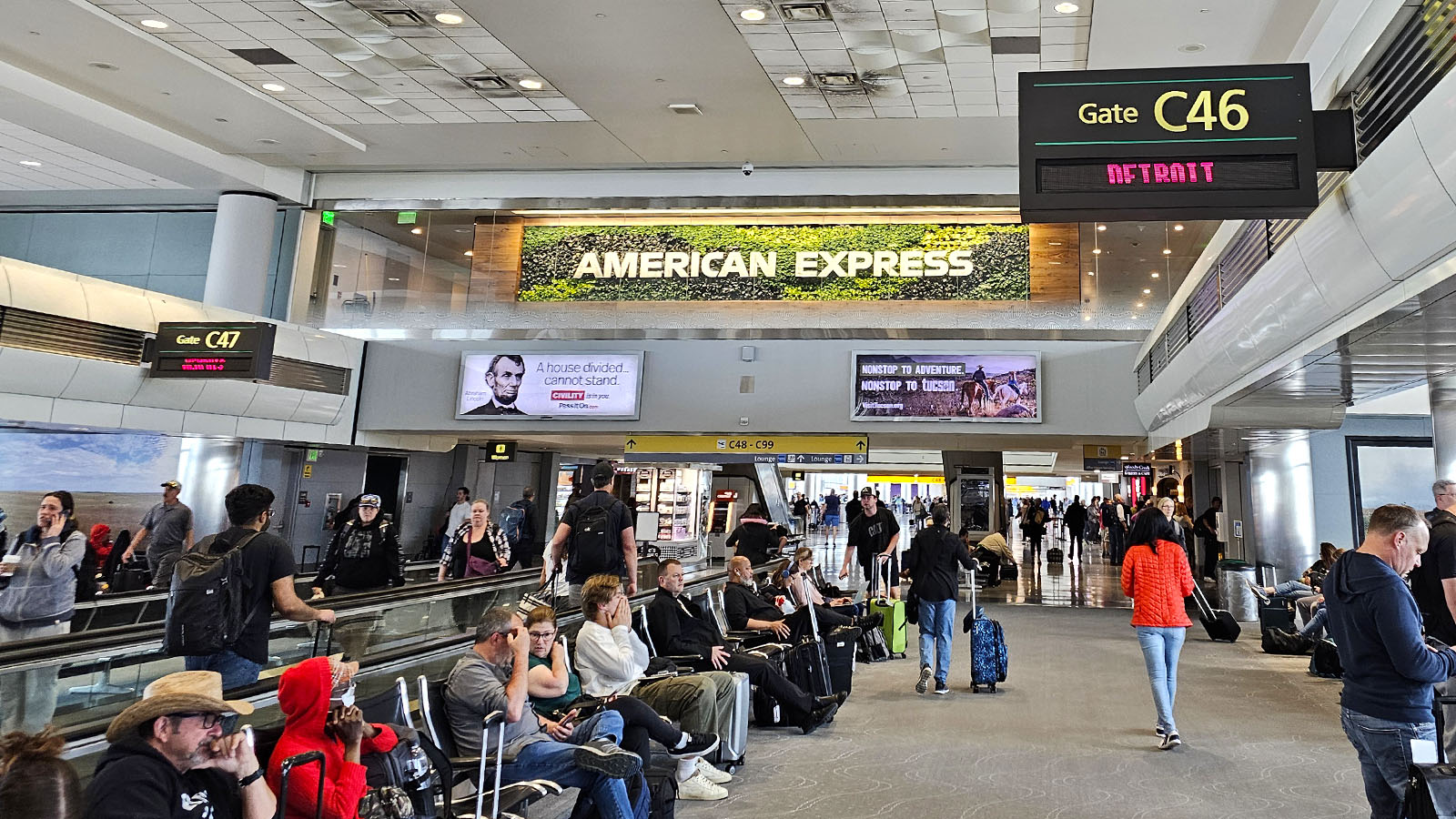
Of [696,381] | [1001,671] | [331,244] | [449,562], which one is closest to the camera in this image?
[1001,671]

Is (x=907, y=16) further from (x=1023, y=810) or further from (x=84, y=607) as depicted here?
(x=84, y=607)

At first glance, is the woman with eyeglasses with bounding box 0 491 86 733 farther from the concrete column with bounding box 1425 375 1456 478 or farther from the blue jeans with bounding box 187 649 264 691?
the concrete column with bounding box 1425 375 1456 478

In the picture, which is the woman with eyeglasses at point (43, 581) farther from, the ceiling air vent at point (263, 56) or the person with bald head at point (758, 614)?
the ceiling air vent at point (263, 56)

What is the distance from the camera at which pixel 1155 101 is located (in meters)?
4.88

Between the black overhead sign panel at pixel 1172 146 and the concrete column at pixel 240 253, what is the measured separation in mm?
14261

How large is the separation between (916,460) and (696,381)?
1644 centimetres

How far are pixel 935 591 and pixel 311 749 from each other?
19.0ft

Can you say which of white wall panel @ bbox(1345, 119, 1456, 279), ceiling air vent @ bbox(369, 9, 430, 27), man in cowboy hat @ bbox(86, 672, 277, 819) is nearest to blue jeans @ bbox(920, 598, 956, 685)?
white wall panel @ bbox(1345, 119, 1456, 279)

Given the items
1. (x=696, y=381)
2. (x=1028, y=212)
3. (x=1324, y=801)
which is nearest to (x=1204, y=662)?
(x=1324, y=801)

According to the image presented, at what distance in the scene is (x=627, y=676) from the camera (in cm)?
516

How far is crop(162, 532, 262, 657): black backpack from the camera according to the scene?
3.83m

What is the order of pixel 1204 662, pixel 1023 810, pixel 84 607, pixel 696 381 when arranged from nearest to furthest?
pixel 1023 810
pixel 84 607
pixel 1204 662
pixel 696 381

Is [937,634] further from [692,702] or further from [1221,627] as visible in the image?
[1221,627]

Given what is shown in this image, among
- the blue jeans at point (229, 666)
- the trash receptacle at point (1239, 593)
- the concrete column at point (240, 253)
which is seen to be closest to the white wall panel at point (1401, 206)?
the blue jeans at point (229, 666)
